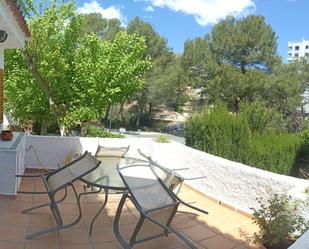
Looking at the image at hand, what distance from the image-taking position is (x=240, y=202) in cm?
529

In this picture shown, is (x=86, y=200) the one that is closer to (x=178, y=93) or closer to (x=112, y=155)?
(x=112, y=155)

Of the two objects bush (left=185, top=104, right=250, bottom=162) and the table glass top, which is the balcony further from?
bush (left=185, top=104, right=250, bottom=162)

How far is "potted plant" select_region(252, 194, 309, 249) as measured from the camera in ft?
12.3

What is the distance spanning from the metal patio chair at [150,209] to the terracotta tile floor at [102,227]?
350 millimetres

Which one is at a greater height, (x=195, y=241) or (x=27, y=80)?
(x=27, y=80)

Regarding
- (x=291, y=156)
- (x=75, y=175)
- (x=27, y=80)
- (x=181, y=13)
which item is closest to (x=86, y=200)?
(x=75, y=175)

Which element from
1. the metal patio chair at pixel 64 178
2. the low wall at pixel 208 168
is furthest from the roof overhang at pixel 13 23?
the metal patio chair at pixel 64 178

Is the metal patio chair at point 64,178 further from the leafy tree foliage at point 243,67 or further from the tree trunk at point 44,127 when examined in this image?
the leafy tree foliage at point 243,67

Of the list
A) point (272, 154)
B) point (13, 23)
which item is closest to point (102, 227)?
point (13, 23)

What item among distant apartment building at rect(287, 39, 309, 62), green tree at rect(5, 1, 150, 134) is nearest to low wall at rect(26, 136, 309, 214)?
green tree at rect(5, 1, 150, 134)

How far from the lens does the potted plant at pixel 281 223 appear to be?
375 cm

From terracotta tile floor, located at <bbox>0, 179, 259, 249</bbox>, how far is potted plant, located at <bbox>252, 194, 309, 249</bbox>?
26 centimetres

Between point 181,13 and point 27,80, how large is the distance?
37528mm

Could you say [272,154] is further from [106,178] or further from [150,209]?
[150,209]
